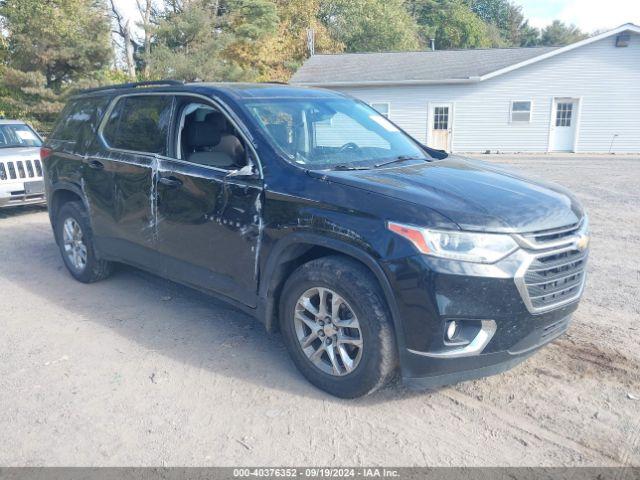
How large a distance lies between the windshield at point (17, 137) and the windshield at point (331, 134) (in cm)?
782

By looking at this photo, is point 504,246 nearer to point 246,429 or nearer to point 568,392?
point 568,392

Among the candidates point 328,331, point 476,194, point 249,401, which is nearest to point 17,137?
point 249,401

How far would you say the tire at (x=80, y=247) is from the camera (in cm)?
575

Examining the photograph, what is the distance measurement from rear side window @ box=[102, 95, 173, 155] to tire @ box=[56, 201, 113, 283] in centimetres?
92

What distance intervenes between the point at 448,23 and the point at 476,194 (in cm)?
5887

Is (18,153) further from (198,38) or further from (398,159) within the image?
(198,38)

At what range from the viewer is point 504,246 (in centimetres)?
314

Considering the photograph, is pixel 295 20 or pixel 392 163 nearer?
pixel 392 163

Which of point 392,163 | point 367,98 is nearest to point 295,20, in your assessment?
point 367,98

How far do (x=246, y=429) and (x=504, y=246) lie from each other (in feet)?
6.01

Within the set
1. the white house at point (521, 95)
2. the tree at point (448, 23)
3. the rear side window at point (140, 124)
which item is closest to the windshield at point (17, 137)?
the rear side window at point (140, 124)

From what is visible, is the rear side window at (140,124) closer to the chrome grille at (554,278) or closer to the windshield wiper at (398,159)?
the windshield wiper at (398,159)

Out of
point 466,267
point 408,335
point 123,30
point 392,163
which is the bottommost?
point 408,335

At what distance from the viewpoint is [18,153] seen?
32.1 feet
